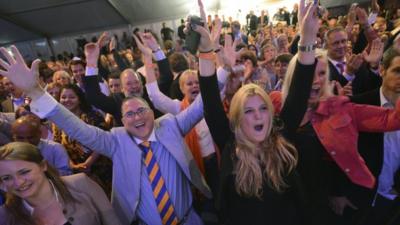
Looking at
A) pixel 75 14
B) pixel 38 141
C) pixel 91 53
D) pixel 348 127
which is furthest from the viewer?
pixel 75 14

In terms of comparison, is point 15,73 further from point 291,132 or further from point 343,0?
point 343,0

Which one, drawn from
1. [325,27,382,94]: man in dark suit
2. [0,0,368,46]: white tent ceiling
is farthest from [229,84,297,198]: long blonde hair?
[0,0,368,46]: white tent ceiling

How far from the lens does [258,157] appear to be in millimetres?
1423

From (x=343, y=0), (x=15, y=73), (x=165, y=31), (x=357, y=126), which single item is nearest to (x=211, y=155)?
(x=357, y=126)

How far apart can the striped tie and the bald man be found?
0.74 metres

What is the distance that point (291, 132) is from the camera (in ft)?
5.20

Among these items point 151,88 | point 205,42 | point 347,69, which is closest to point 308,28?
point 205,42

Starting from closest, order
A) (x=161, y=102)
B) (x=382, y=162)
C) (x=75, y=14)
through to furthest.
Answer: (x=382, y=162)
(x=161, y=102)
(x=75, y=14)

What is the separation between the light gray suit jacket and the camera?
1.66 meters

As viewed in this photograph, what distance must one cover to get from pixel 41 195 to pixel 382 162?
2.04 m

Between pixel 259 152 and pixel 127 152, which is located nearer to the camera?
pixel 259 152

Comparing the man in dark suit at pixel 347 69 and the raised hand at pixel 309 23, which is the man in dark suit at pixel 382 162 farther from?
the raised hand at pixel 309 23

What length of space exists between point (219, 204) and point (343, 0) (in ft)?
44.4

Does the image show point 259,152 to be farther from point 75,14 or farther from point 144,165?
point 75,14
